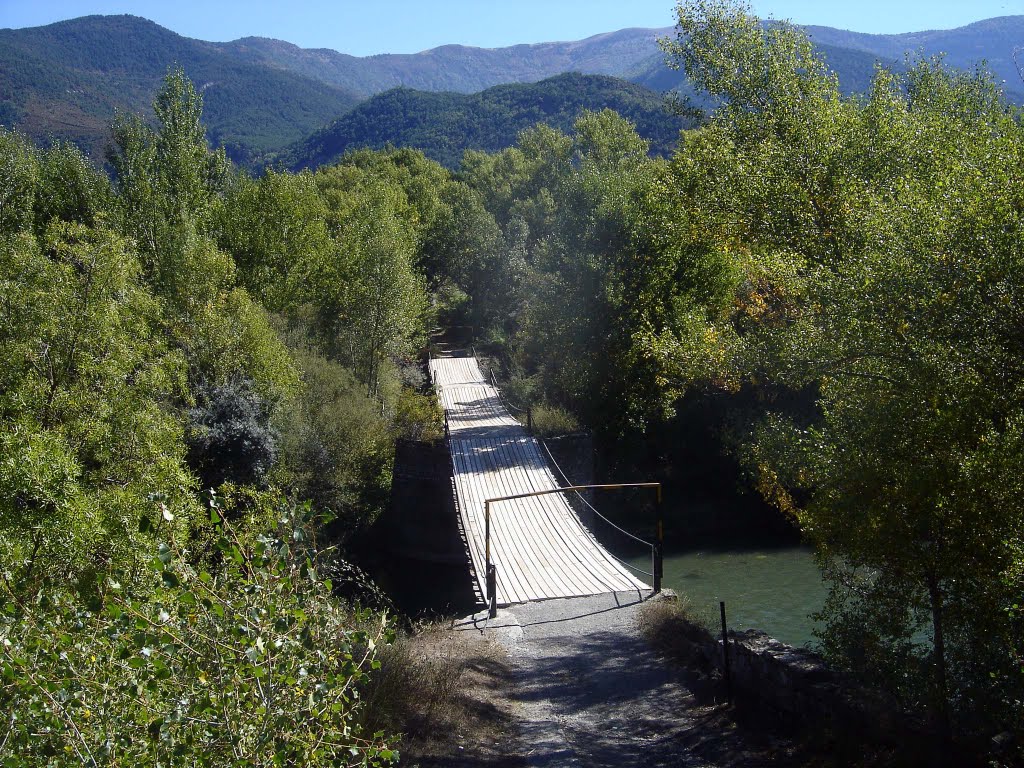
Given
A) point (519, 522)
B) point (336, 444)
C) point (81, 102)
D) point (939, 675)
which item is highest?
point (81, 102)

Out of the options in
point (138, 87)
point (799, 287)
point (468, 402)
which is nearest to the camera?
point (799, 287)

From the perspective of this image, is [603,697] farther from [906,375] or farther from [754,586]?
[754,586]

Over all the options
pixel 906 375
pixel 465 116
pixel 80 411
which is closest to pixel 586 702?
pixel 906 375

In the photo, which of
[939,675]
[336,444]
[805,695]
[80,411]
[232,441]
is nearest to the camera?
[939,675]

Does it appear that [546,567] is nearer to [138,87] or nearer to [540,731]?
[540,731]

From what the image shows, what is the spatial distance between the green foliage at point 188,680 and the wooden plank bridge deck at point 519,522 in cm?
975

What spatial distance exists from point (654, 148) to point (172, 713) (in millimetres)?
77749

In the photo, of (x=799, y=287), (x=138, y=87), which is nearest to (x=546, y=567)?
(x=799, y=287)

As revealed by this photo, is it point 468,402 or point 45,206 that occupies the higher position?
point 45,206

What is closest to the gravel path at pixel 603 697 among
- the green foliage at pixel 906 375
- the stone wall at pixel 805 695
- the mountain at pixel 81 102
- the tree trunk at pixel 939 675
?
the stone wall at pixel 805 695

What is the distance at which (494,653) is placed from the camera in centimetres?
1166

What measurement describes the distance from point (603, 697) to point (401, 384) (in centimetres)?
1982

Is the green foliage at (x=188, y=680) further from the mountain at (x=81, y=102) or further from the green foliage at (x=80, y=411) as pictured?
the mountain at (x=81, y=102)

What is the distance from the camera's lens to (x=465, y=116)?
141 m
